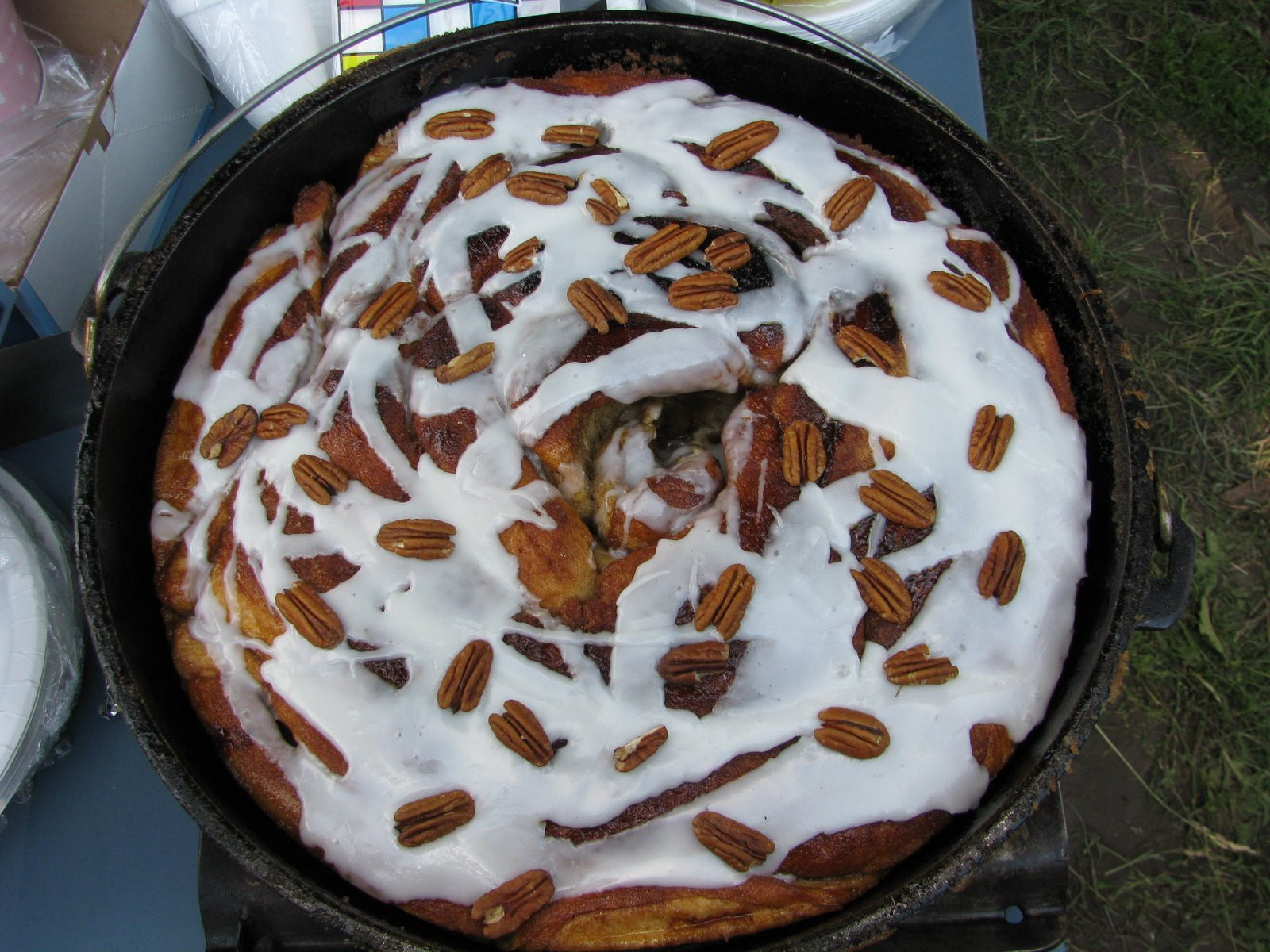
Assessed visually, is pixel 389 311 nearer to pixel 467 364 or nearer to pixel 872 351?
pixel 467 364

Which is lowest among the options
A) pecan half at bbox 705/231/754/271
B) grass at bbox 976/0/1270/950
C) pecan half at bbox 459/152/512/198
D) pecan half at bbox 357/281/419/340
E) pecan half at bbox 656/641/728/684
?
grass at bbox 976/0/1270/950

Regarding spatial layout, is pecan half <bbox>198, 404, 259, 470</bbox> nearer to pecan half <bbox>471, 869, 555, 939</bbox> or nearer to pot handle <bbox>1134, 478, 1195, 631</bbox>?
pecan half <bbox>471, 869, 555, 939</bbox>

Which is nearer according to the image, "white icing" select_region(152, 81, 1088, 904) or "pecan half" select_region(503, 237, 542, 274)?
"white icing" select_region(152, 81, 1088, 904)

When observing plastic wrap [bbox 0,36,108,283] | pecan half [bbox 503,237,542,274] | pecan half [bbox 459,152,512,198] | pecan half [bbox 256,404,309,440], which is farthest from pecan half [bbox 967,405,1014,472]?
plastic wrap [bbox 0,36,108,283]

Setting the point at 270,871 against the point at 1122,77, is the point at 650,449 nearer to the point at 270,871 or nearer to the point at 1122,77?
the point at 270,871

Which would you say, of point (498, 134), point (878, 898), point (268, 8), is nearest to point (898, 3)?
point (498, 134)

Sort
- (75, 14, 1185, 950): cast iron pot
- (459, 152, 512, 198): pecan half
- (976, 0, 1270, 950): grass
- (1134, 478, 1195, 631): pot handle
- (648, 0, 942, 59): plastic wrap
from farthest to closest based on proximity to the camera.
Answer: (976, 0, 1270, 950): grass < (648, 0, 942, 59): plastic wrap < (459, 152, 512, 198): pecan half < (1134, 478, 1195, 631): pot handle < (75, 14, 1185, 950): cast iron pot

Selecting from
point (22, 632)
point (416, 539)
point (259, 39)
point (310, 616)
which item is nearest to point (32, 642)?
point (22, 632)
